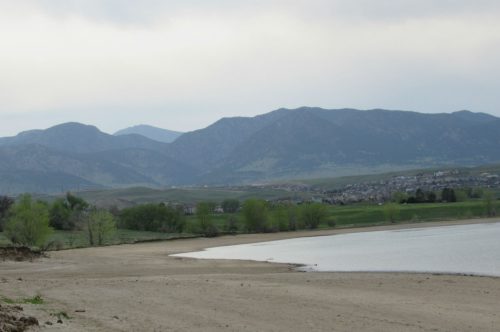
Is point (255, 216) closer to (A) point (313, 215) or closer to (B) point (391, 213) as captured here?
(A) point (313, 215)

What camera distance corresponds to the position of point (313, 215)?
128 meters

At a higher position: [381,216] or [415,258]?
[381,216]

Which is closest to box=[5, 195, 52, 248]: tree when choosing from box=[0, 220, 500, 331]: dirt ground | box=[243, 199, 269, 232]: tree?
box=[0, 220, 500, 331]: dirt ground

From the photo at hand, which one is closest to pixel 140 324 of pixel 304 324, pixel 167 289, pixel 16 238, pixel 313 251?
pixel 304 324

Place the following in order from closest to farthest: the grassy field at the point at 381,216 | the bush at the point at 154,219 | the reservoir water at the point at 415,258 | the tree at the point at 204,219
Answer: the reservoir water at the point at 415,258
the tree at the point at 204,219
the bush at the point at 154,219
the grassy field at the point at 381,216

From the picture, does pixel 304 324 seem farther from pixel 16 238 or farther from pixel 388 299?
pixel 16 238

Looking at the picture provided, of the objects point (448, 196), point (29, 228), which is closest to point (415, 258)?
point (29, 228)

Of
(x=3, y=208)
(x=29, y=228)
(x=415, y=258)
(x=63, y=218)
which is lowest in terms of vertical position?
(x=415, y=258)

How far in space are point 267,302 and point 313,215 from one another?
102 m

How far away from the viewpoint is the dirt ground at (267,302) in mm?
21578

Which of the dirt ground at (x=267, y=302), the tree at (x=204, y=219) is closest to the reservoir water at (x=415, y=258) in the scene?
the dirt ground at (x=267, y=302)

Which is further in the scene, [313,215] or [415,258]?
[313,215]

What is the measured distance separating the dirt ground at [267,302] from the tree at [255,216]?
74879 millimetres

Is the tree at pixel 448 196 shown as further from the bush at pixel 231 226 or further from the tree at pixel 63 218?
the tree at pixel 63 218
